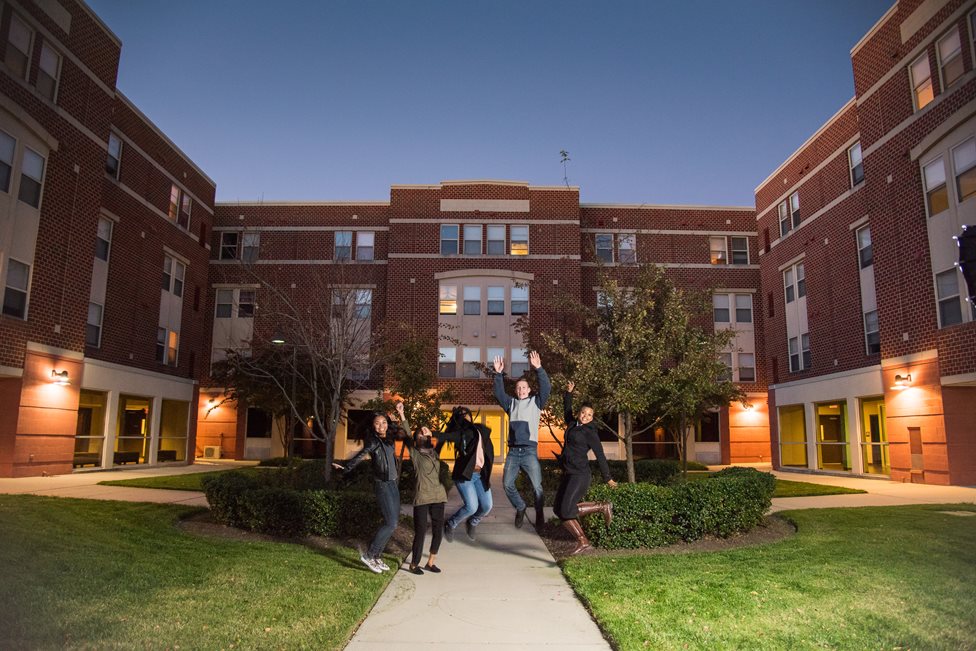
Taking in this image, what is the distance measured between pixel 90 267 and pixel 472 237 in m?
16.0

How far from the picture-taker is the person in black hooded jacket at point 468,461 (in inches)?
303

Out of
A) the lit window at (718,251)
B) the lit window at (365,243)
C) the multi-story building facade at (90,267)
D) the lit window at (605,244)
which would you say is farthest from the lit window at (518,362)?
the multi-story building facade at (90,267)

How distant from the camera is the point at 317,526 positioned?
8578 millimetres

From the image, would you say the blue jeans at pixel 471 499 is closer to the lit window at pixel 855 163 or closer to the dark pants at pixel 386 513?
the dark pants at pixel 386 513

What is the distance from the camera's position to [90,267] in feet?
63.4

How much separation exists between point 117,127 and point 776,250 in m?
26.1

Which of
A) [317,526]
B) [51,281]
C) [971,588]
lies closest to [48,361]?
[51,281]

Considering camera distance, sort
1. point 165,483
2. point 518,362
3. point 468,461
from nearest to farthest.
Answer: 1. point 468,461
2. point 165,483
3. point 518,362

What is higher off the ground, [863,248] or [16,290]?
[863,248]

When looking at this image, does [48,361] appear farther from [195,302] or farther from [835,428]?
[835,428]

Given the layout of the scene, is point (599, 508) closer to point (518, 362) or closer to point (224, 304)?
point (518, 362)

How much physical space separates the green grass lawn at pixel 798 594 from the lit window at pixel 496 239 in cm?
2315

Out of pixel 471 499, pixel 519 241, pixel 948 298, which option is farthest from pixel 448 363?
pixel 471 499

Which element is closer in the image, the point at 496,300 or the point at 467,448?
the point at 467,448
